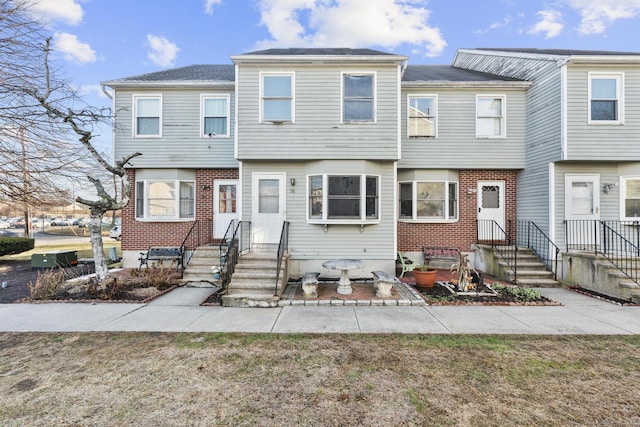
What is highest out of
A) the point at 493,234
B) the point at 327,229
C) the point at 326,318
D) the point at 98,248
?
the point at 327,229

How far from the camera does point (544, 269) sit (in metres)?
8.51

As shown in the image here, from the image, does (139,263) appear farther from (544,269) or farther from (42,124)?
(544,269)

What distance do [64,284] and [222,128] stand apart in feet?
21.5

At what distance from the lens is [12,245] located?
12.8m

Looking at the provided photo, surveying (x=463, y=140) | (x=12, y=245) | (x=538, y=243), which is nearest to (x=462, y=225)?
(x=538, y=243)

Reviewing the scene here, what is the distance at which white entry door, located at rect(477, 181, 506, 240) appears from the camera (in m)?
9.98

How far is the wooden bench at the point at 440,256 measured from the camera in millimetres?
9680

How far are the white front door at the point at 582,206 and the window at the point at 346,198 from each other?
6.13 meters

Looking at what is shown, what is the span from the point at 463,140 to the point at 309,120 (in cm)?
554

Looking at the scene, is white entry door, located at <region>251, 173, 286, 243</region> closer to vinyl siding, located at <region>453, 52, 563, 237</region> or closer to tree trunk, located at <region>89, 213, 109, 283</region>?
tree trunk, located at <region>89, 213, 109, 283</region>

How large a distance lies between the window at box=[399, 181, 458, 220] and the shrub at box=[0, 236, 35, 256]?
57.5 feet

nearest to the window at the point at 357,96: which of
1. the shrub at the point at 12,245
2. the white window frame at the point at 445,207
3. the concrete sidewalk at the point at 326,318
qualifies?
the white window frame at the point at 445,207


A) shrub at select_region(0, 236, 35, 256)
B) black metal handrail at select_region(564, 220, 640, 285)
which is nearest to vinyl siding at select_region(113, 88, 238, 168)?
shrub at select_region(0, 236, 35, 256)

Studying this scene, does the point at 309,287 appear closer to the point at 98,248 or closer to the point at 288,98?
the point at 288,98
